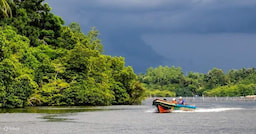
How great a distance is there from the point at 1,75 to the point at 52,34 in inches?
1090

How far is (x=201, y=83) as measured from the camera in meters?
167

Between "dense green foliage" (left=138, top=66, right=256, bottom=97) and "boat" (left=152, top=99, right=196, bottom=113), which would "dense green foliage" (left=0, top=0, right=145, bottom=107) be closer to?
"boat" (left=152, top=99, right=196, bottom=113)

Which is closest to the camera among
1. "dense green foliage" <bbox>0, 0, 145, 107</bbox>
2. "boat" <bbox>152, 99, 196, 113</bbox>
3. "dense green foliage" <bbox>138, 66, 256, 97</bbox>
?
"boat" <bbox>152, 99, 196, 113</bbox>

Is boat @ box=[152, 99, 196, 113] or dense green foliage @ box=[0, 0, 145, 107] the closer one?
boat @ box=[152, 99, 196, 113]

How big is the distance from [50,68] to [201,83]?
109m

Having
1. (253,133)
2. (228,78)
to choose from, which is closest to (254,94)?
(228,78)

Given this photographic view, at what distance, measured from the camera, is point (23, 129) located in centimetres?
2892

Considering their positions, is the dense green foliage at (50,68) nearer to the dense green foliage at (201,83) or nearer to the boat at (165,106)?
the boat at (165,106)

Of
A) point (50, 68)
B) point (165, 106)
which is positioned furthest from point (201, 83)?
point (165, 106)

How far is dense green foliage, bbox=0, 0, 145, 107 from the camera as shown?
180 feet

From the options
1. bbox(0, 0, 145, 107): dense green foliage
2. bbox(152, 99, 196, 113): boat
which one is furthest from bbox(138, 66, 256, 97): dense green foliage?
bbox(152, 99, 196, 113): boat

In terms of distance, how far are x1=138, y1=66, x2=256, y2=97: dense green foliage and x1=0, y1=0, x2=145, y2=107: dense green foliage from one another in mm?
63138

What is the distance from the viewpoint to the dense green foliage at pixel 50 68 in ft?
180

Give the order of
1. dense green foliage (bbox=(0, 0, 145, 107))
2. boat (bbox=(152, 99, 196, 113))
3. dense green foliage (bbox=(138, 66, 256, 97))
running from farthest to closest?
1. dense green foliage (bbox=(138, 66, 256, 97))
2. dense green foliage (bbox=(0, 0, 145, 107))
3. boat (bbox=(152, 99, 196, 113))
